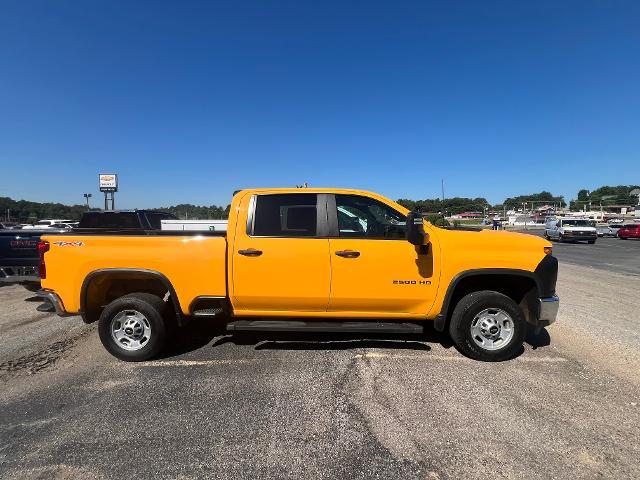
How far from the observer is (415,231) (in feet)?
13.0

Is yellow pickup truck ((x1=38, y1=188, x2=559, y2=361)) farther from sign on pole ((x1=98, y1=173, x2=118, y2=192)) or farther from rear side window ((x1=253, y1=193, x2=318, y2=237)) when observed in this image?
sign on pole ((x1=98, y1=173, x2=118, y2=192))

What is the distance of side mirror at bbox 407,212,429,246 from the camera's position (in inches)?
156

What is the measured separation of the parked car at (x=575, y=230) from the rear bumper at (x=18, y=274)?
31.1m

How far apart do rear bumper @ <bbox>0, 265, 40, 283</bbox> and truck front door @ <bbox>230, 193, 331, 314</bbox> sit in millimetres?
4450

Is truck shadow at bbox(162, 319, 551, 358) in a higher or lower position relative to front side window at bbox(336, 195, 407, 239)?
lower

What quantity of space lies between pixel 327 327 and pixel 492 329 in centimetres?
191

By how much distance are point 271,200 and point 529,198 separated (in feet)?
618

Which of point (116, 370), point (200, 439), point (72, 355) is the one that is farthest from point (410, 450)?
point (72, 355)

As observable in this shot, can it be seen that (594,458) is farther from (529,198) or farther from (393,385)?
(529,198)

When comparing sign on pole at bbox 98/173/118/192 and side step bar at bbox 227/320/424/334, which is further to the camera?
sign on pole at bbox 98/173/118/192

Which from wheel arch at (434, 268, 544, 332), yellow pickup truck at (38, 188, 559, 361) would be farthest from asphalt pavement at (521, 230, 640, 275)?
yellow pickup truck at (38, 188, 559, 361)

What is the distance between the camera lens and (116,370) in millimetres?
4098

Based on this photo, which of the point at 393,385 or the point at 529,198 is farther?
the point at 529,198

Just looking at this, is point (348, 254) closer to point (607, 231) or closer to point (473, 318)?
point (473, 318)
